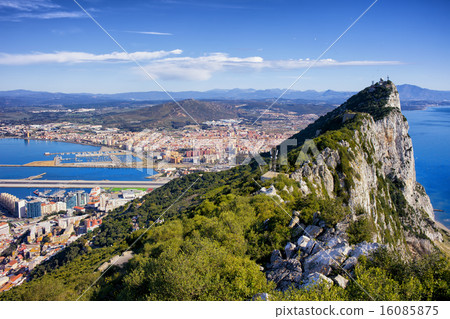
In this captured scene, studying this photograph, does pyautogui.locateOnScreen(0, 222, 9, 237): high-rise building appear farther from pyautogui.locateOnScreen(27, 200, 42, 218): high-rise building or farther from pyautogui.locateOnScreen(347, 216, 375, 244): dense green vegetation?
pyautogui.locateOnScreen(347, 216, 375, 244): dense green vegetation

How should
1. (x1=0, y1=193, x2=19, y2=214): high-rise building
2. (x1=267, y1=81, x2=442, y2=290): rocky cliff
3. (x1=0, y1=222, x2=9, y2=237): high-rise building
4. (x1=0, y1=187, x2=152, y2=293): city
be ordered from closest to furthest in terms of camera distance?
(x1=267, y1=81, x2=442, y2=290): rocky cliff → (x1=0, y1=187, x2=152, y2=293): city → (x1=0, y1=222, x2=9, y2=237): high-rise building → (x1=0, y1=193, x2=19, y2=214): high-rise building

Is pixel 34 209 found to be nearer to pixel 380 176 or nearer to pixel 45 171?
pixel 45 171

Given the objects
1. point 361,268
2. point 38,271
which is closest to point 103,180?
point 38,271

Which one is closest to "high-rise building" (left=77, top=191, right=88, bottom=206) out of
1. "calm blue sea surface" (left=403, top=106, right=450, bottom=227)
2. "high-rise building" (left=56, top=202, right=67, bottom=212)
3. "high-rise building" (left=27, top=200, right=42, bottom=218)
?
"high-rise building" (left=56, top=202, right=67, bottom=212)

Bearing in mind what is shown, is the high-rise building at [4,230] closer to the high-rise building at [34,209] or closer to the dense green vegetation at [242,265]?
the high-rise building at [34,209]

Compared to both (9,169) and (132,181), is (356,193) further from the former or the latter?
(9,169)

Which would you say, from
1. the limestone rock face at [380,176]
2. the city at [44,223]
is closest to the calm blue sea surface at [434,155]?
the limestone rock face at [380,176]
